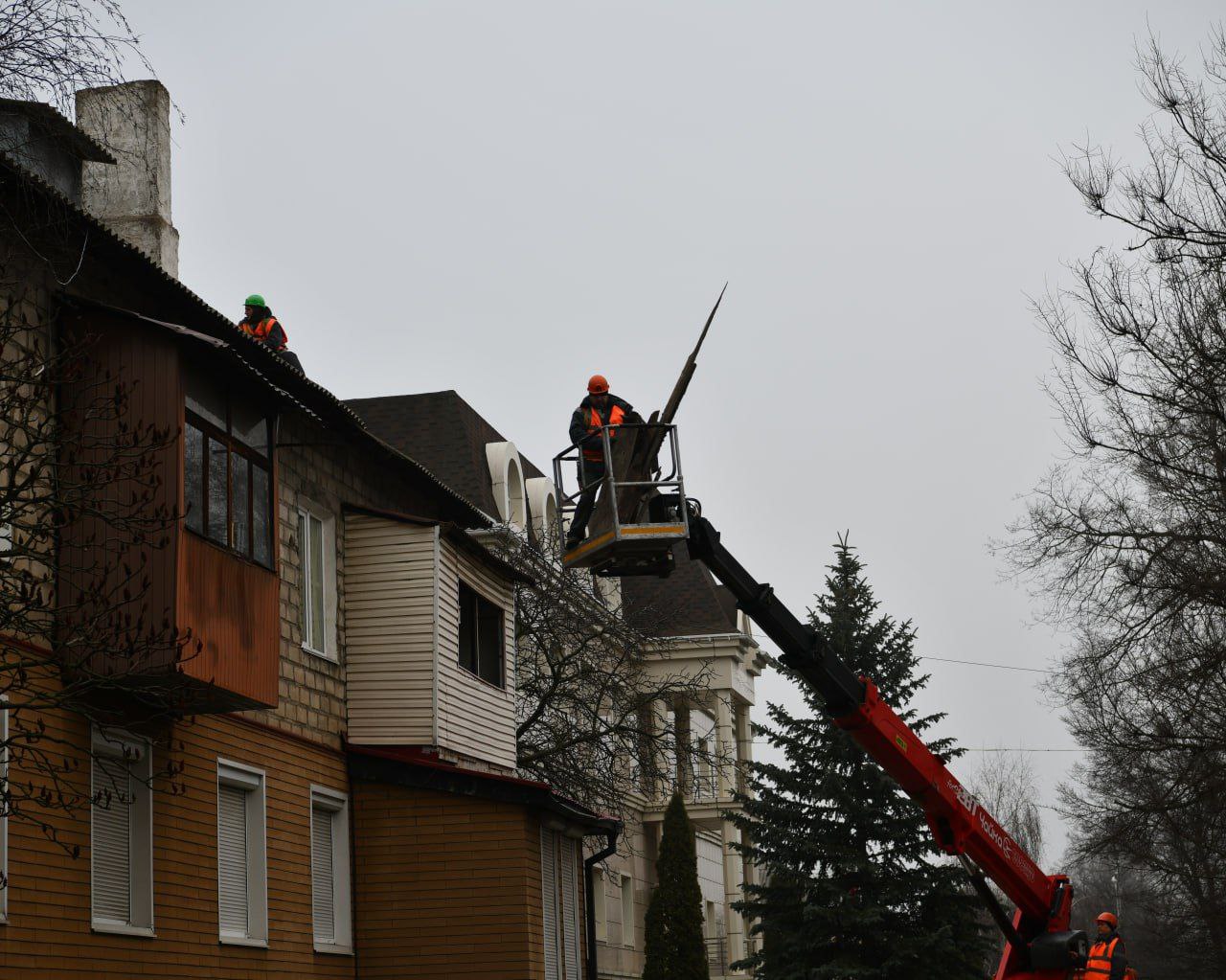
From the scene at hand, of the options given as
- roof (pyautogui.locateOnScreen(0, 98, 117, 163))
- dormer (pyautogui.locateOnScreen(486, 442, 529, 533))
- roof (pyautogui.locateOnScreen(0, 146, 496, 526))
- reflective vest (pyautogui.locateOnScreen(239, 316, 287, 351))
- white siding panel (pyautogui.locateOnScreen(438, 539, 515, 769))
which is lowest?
white siding panel (pyautogui.locateOnScreen(438, 539, 515, 769))

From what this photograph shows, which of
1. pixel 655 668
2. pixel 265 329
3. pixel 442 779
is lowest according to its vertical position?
pixel 442 779

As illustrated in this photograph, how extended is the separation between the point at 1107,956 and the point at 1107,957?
0.03 ft

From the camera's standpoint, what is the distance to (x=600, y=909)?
35.2 m

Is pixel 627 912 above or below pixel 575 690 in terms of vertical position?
below

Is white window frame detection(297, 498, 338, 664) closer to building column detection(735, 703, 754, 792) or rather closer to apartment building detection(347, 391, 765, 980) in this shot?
apartment building detection(347, 391, 765, 980)

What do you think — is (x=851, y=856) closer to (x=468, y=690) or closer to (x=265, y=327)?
(x=468, y=690)

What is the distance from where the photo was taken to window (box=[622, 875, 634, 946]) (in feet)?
124

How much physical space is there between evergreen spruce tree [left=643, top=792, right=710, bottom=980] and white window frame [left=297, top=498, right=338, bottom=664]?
63.6 feet

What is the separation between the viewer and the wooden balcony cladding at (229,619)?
1355 cm

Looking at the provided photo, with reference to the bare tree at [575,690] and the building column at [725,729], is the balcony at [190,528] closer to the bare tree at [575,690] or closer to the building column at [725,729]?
the bare tree at [575,690]

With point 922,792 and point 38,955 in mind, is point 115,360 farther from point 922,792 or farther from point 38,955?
point 922,792

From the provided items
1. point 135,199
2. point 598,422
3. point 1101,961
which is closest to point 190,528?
point 598,422

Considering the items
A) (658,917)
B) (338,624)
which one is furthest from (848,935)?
(338,624)

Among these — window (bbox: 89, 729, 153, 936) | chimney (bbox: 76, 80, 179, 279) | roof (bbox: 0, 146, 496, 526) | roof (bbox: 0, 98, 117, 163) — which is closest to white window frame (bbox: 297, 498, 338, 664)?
roof (bbox: 0, 146, 496, 526)
